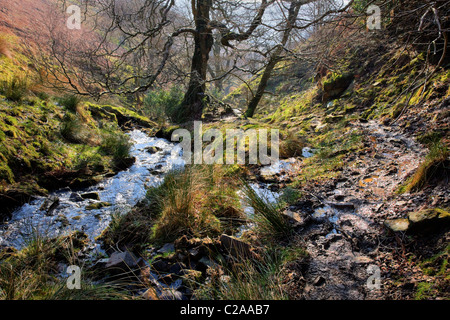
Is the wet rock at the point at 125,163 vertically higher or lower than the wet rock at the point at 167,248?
higher

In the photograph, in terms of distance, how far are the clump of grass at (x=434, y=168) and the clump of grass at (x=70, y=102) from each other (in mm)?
6346

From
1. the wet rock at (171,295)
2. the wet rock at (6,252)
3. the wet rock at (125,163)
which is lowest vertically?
the wet rock at (171,295)

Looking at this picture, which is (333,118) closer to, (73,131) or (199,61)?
(199,61)

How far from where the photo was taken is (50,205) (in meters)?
2.77

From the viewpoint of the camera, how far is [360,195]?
7.79 feet

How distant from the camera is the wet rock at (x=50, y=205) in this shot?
2.68 metres

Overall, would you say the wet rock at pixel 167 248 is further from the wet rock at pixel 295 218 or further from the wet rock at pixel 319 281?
the wet rock at pixel 319 281

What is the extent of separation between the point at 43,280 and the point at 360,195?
9.79 feet

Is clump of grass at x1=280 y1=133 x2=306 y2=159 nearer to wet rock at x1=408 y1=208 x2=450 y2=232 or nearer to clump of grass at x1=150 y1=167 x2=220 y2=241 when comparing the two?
clump of grass at x1=150 y1=167 x2=220 y2=241

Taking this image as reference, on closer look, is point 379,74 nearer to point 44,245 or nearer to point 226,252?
point 226,252

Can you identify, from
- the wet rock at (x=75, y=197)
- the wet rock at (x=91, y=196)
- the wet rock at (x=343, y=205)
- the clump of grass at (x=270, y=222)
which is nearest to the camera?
Answer: the clump of grass at (x=270, y=222)

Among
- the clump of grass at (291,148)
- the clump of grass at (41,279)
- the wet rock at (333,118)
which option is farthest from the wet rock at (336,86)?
the clump of grass at (41,279)

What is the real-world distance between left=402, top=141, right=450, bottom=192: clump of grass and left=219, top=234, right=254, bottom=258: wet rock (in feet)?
5.26
